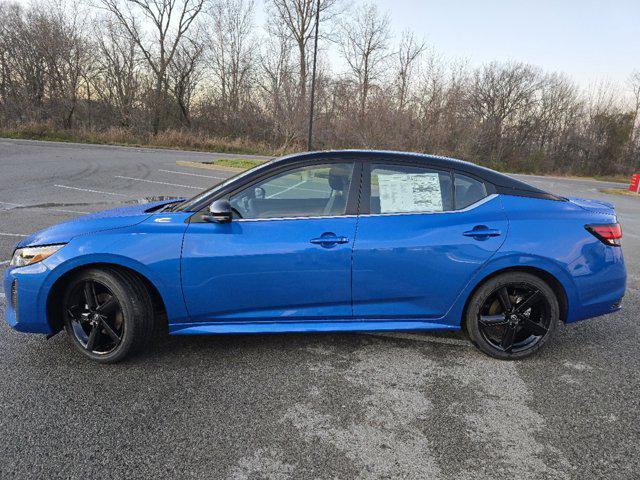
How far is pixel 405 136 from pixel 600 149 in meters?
23.7

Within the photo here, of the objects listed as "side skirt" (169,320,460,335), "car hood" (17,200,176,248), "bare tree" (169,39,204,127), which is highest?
"bare tree" (169,39,204,127)

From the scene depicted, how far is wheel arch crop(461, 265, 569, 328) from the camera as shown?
3.16 m

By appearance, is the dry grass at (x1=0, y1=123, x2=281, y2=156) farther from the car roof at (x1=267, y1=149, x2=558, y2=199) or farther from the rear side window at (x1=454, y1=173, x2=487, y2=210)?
the rear side window at (x1=454, y1=173, x2=487, y2=210)

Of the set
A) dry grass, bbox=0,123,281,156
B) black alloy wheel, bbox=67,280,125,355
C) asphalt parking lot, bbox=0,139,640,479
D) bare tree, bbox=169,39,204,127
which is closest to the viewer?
asphalt parking lot, bbox=0,139,640,479

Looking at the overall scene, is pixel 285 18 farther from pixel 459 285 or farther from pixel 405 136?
pixel 459 285

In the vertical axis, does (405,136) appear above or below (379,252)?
above

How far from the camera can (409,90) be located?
30797 millimetres

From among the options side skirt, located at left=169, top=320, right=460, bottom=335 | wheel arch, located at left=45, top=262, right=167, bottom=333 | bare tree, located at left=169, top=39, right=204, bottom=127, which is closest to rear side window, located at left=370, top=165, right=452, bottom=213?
side skirt, located at left=169, top=320, right=460, bottom=335

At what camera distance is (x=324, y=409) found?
2.63 m

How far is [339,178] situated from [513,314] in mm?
1626

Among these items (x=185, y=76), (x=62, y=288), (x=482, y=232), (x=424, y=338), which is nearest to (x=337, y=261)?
(x=482, y=232)

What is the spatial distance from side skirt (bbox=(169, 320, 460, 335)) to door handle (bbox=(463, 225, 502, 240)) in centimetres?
71

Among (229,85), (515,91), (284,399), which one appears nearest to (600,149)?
(515,91)

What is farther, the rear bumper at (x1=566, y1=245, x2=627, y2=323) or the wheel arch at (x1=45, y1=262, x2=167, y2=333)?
the rear bumper at (x1=566, y1=245, x2=627, y2=323)
